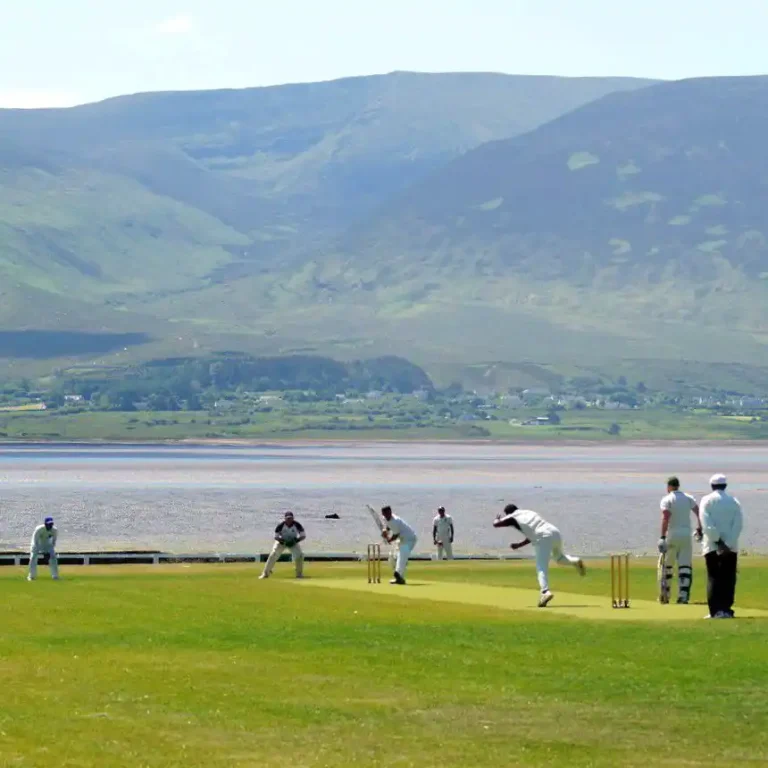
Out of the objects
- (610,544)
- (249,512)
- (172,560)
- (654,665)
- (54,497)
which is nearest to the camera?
(654,665)

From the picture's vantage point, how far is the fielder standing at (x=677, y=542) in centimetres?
4066

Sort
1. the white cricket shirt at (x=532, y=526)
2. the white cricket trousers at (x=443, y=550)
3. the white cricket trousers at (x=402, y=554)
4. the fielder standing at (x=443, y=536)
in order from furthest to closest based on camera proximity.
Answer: the white cricket trousers at (x=443, y=550) → the fielder standing at (x=443, y=536) → the white cricket trousers at (x=402, y=554) → the white cricket shirt at (x=532, y=526)

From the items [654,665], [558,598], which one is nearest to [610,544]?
[558,598]

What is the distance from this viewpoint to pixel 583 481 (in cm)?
18825

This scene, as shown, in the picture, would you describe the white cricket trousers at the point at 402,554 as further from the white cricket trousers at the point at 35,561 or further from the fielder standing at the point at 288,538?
the white cricket trousers at the point at 35,561

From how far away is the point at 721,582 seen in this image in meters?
35.7

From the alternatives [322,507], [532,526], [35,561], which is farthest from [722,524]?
[322,507]

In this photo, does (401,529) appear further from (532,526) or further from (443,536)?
(443,536)

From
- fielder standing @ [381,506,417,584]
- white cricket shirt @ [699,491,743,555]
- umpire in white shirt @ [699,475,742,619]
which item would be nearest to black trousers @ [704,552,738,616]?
umpire in white shirt @ [699,475,742,619]

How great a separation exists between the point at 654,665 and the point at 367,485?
481 ft

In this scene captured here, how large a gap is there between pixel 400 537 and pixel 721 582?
14.6 m

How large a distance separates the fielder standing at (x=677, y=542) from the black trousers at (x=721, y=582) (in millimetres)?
4660

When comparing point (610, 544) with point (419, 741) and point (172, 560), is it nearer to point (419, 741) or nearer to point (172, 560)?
point (172, 560)

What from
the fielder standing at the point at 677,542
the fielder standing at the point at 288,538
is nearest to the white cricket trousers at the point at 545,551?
the fielder standing at the point at 677,542
